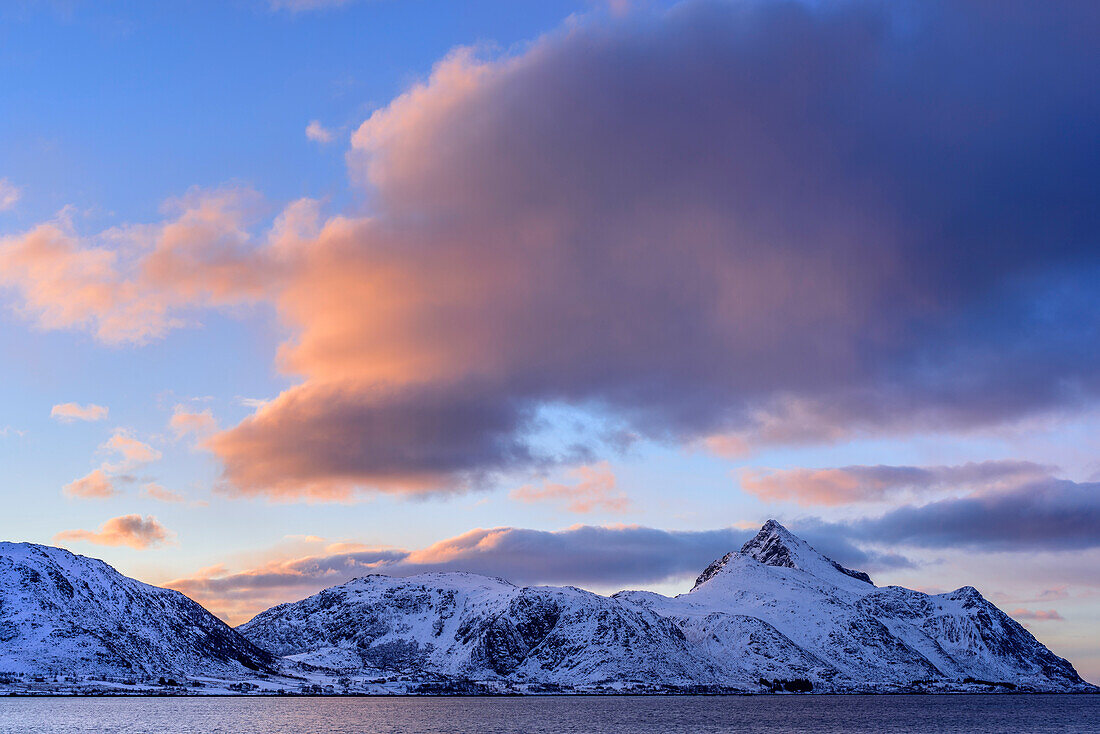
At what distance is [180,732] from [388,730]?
124 ft

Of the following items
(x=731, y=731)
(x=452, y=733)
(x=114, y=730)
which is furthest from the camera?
(x=731, y=731)

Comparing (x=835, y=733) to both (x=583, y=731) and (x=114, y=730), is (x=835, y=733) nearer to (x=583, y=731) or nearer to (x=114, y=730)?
(x=583, y=731)

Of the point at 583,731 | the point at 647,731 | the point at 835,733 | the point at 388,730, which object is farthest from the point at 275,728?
the point at 835,733

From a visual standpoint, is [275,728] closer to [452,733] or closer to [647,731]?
[452,733]

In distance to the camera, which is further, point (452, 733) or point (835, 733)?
point (835, 733)

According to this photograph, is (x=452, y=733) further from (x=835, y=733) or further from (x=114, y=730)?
(x=835, y=733)

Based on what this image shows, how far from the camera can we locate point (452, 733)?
18700cm

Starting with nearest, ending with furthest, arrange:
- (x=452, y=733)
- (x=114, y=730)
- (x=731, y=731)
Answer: (x=114, y=730), (x=452, y=733), (x=731, y=731)

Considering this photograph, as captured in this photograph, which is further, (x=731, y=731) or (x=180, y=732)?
(x=731, y=731)

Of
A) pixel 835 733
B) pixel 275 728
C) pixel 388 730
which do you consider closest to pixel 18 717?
pixel 275 728

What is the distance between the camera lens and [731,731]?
7844 inches

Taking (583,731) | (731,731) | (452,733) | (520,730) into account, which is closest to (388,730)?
(452,733)

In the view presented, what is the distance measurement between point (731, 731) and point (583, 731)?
29.1 meters

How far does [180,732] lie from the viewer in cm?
17175
